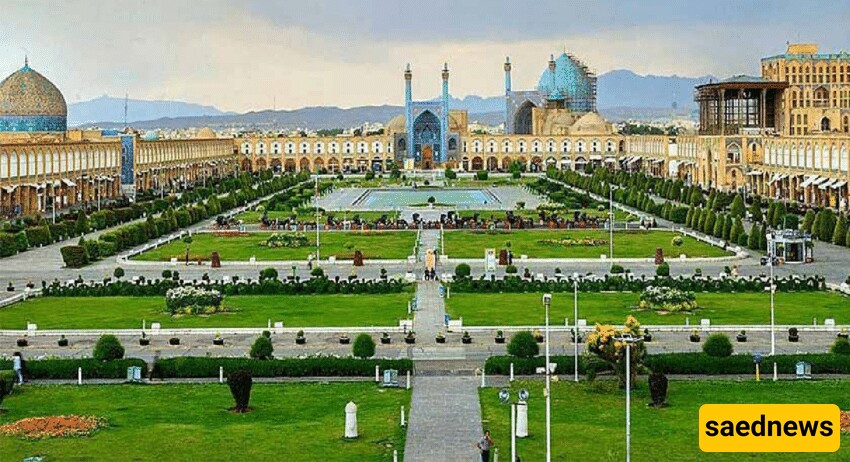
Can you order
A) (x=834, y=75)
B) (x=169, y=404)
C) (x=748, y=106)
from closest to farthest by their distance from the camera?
(x=169, y=404) < (x=748, y=106) < (x=834, y=75)

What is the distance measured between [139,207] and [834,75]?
78.9 m

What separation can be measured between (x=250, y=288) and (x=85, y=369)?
46.8 ft

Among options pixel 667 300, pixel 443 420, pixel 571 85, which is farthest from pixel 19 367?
pixel 571 85

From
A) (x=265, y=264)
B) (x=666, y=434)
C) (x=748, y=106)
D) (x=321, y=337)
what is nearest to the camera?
(x=666, y=434)

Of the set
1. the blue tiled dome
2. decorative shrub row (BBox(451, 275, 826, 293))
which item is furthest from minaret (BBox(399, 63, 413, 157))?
decorative shrub row (BBox(451, 275, 826, 293))

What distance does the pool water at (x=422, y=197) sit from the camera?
88938 mm

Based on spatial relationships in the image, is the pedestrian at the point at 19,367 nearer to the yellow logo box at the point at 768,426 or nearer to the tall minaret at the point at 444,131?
the yellow logo box at the point at 768,426

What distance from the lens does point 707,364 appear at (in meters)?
29.2

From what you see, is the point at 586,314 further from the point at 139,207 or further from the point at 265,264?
the point at 139,207

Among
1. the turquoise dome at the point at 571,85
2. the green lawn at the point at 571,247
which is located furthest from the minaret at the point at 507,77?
the green lawn at the point at 571,247

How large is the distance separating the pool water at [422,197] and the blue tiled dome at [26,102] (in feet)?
71.9

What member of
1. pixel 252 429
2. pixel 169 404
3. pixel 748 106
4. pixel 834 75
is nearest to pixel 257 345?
pixel 169 404

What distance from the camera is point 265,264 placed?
52.9 m

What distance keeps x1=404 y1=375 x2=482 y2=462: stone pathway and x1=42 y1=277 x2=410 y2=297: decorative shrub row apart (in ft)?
46.9
